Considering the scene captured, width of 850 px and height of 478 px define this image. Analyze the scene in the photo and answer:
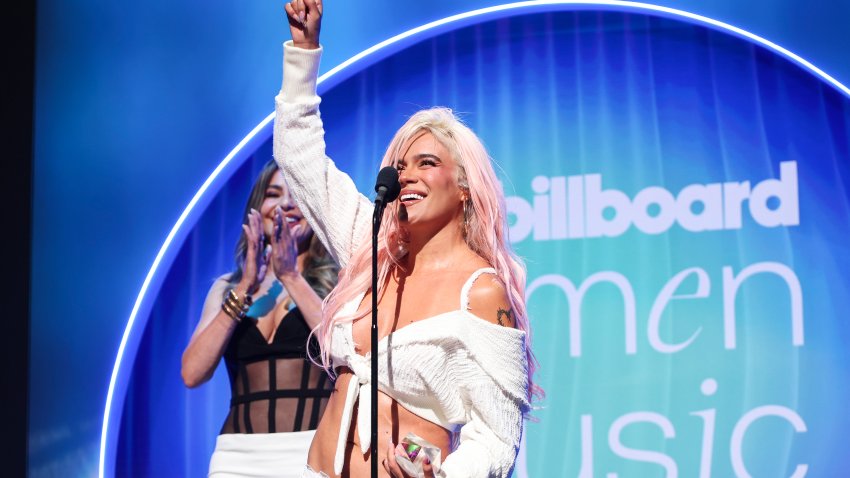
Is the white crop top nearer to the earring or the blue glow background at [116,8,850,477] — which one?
the earring

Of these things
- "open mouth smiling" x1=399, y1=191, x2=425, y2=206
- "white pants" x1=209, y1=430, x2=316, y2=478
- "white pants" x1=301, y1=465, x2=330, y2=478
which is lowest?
"white pants" x1=209, y1=430, x2=316, y2=478

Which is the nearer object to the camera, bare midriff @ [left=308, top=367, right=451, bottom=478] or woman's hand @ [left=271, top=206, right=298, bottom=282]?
bare midriff @ [left=308, top=367, right=451, bottom=478]

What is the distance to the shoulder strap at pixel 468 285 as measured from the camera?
215 centimetres

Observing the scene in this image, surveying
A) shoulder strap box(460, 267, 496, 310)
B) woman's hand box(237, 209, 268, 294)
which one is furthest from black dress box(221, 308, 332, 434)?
shoulder strap box(460, 267, 496, 310)

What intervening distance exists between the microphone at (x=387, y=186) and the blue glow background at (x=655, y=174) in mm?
1348

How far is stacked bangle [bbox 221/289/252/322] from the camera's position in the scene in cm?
328

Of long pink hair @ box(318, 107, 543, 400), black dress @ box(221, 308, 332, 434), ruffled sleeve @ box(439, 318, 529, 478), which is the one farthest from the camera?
black dress @ box(221, 308, 332, 434)

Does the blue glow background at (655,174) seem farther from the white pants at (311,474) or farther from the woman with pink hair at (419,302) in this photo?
the white pants at (311,474)

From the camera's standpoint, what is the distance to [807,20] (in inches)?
124

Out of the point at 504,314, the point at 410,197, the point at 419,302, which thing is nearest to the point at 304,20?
the point at 410,197

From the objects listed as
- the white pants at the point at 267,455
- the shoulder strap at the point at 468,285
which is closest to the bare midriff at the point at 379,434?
the shoulder strap at the point at 468,285

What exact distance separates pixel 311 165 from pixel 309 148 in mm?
38

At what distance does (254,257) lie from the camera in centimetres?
338

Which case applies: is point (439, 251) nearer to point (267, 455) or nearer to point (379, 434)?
point (379, 434)
